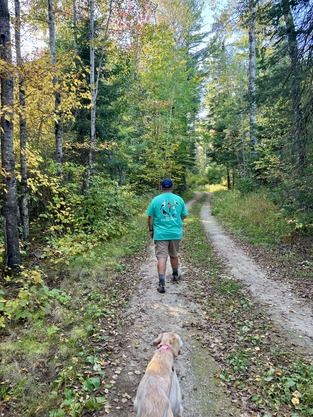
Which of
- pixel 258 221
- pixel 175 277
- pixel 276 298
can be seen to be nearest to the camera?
pixel 276 298

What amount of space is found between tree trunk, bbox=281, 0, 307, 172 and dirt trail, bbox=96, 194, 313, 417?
4.07 m

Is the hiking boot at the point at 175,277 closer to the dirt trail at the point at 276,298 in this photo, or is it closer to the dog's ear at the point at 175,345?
the dirt trail at the point at 276,298

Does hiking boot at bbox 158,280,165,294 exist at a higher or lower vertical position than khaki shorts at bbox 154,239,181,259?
lower

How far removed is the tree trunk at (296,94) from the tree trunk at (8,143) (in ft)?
23.3

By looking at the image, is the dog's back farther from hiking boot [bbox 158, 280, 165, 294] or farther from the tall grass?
the tall grass

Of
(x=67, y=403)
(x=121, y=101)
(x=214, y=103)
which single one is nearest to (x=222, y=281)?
(x=67, y=403)

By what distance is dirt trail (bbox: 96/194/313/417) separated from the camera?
3.04 m

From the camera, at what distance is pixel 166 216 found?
5.68 meters

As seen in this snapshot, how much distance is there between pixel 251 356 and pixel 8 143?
17.9 ft

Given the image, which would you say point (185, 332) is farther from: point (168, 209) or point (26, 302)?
point (26, 302)

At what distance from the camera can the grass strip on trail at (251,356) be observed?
120 inches

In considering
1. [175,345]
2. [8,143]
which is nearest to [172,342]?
[175,345]

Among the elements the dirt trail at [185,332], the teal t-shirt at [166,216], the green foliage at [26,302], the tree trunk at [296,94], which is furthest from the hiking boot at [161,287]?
the tree trunk at [296,94]

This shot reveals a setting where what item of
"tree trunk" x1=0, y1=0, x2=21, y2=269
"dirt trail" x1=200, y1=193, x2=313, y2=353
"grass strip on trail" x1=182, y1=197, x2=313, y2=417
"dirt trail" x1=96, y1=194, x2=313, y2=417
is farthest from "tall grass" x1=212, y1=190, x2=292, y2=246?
"tree trunk" x1=0, y1=0, x2=21, y2=269
